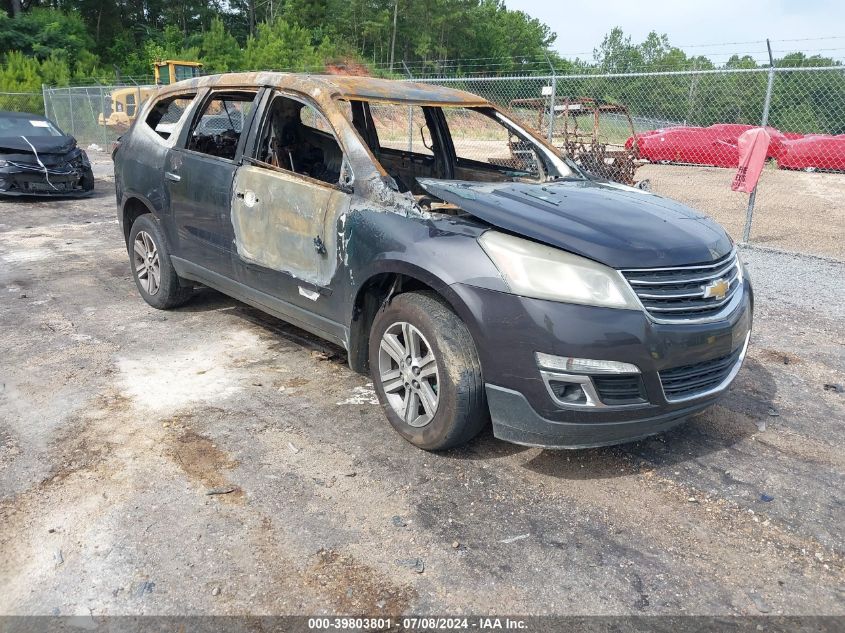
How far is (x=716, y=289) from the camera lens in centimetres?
315

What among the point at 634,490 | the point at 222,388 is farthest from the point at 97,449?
the point at 634,490

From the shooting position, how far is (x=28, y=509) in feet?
9.48

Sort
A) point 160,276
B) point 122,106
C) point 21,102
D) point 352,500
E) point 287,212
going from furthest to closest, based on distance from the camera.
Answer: point 21,102 → point 122,106 → point 160,276 → point 287,212 → point 352,500

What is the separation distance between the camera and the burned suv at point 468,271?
291 cm

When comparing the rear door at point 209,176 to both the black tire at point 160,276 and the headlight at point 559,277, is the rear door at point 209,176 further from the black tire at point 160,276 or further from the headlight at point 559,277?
the headlight at point 559,277

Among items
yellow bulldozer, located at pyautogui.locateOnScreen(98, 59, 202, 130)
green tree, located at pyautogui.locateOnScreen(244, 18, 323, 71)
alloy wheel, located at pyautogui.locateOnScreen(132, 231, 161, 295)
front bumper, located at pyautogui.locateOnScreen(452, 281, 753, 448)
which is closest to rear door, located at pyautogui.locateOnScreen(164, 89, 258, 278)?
alloy wheel, located at pyautogui.locateOnScreen(132, 231, 161, 295)

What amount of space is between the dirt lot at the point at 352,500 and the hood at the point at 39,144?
7722mm

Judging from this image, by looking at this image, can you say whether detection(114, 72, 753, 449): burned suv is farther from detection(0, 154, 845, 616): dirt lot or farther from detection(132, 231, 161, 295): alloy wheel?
detection(132, 231, 161, 295): alloy wheel

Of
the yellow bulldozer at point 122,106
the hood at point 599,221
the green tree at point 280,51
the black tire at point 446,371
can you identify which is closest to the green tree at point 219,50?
the green tree at point 280,51

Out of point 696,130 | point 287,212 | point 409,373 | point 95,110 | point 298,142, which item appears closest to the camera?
point 409,373

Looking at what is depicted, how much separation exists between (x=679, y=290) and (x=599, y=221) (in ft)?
1.58

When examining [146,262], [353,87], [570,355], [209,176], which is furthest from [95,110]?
[570,355]

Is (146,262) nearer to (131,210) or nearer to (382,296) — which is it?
(131,210)

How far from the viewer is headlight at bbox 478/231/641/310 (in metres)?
2.88
